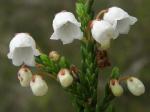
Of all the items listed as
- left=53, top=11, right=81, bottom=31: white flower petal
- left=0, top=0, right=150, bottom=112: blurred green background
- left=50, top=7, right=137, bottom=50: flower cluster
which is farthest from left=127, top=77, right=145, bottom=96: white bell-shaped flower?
left=0, top=0, right=150, bottom=112: blurred green background

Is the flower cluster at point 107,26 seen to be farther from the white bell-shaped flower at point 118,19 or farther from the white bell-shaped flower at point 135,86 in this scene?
the white bell-shaped flower at point 135,86

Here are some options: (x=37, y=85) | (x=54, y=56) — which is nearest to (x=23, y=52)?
(x=54, y=56)

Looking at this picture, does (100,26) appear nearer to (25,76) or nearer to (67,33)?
(67,33)

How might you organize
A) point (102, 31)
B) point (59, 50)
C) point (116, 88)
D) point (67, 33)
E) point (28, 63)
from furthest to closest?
point (59, 50), point (67, 33), point (28, 63), point (116, 88), point (102, 31)

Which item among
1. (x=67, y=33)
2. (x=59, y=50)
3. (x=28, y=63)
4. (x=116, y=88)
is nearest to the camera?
(x=116, y=88)

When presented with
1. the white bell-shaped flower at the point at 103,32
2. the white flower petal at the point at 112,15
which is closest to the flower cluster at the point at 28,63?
the white bell-shaped flower at the point at 103,32

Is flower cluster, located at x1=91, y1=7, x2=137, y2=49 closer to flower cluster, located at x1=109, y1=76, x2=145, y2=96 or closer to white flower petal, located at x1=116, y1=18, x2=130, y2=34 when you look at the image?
white flower petal, located at x1=116, y1=18, x2=130, y2=34
